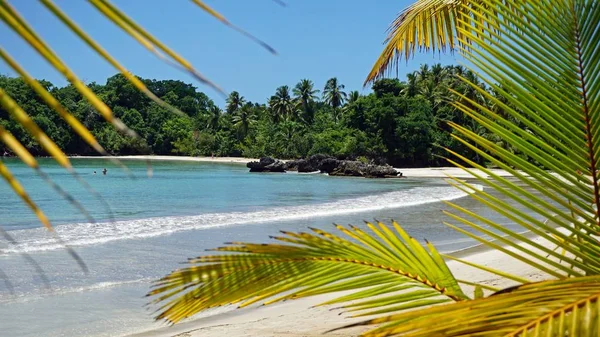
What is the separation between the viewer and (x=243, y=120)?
294ft

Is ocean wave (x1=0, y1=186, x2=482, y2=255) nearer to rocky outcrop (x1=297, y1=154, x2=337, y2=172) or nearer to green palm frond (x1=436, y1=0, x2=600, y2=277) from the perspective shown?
green palm frond (x1=436, y1=0, x2=600, y2=277)

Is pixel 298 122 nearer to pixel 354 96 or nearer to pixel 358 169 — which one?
pixel 354 96

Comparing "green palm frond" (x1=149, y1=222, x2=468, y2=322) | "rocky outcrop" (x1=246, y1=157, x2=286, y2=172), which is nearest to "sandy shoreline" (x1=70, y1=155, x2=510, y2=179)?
"rocky outcrop" (x1=246, y1=157, x2=286, y2=172)

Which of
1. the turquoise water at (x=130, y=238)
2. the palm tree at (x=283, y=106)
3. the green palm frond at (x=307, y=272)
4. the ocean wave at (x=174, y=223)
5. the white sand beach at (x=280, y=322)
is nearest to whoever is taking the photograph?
the green palm frond at (x=307, y=272)

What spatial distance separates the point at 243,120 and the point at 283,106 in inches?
257

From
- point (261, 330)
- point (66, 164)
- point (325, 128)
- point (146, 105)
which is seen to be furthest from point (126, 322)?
point (146, 105)

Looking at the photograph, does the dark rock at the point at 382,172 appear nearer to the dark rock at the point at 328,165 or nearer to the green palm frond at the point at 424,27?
the dark rock at the point at 328,165

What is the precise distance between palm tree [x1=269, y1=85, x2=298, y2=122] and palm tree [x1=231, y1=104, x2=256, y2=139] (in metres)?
4.45

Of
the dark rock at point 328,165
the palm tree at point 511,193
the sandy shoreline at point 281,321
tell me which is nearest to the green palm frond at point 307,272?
the palm tree at point 511,193

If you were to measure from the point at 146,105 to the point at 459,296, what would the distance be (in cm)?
9990

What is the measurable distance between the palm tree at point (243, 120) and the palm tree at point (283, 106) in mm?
4447

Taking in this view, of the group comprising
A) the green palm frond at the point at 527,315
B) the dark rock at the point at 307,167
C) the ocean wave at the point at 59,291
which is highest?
the dark rock at the point at 307,167

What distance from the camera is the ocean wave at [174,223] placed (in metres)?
13.6

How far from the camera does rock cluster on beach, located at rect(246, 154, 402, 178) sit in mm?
50125
